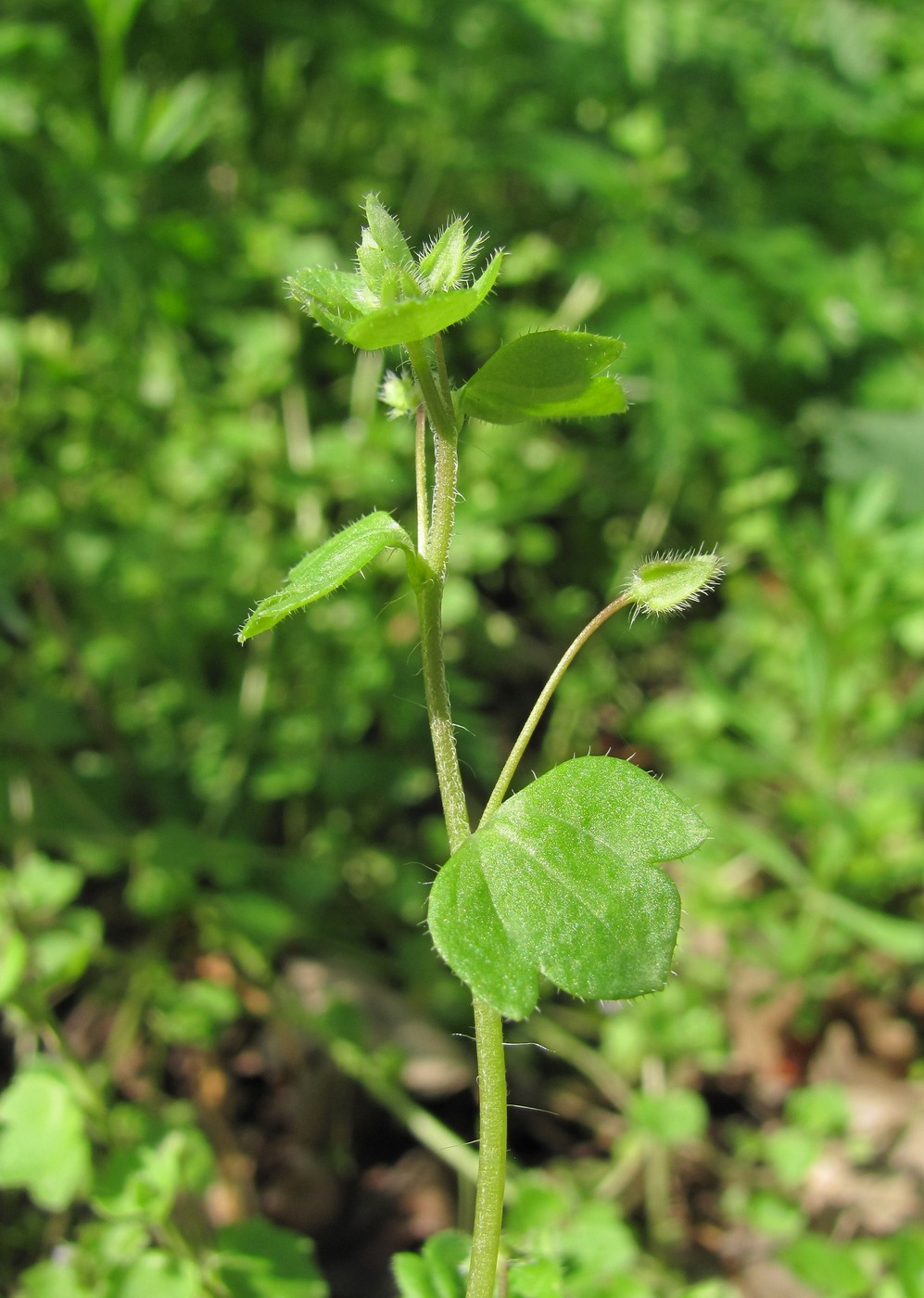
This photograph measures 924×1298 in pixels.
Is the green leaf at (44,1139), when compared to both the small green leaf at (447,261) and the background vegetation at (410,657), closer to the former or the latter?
the background vegetation at (410,657)

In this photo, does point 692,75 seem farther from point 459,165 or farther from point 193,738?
point 193,738

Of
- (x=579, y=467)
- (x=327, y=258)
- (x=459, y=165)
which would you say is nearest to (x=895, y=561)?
(x=579, y=467)

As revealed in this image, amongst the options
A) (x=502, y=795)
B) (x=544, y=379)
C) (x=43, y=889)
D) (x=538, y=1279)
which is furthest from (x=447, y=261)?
(x=43, y=889)

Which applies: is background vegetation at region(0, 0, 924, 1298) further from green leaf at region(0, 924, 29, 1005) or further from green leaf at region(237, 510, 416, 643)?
green leaf at region(237, 510, 416, 643)

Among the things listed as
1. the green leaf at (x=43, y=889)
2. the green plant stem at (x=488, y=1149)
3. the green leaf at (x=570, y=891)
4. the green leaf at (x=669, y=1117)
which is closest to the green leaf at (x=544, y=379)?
Answer: the green leaf at (x=570, y=891)

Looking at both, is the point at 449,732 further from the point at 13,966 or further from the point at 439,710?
the point at 13,966

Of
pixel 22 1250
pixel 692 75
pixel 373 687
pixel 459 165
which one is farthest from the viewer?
pixel 692 75
